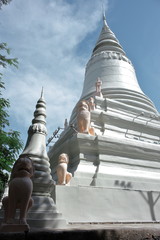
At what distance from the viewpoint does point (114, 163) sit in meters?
7.86

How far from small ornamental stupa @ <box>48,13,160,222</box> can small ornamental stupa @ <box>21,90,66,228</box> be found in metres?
0.98

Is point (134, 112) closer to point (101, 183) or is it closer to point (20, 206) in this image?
point (101, 183)

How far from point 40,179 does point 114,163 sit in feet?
13.3

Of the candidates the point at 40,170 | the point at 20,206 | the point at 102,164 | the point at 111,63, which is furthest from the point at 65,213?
the point at 111,63

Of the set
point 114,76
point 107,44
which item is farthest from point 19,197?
point 107,44

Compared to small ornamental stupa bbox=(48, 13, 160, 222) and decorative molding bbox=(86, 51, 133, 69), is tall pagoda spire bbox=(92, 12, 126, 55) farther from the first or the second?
small ornamental stupa bbox=(48, 13, 160, 222)

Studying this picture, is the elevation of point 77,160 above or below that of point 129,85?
below

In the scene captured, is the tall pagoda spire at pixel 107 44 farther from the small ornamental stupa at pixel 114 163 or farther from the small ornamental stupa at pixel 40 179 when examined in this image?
the small ornamental stupa at pixel 40 179

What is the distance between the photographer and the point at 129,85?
571 inches

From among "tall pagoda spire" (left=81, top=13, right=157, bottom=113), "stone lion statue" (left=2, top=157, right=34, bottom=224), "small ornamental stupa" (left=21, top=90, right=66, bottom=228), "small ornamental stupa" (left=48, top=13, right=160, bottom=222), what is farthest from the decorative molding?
"stone lion statue" (left=2, top=157, right=34, bottom=224)

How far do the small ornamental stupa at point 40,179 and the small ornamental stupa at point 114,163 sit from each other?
3.21 ft

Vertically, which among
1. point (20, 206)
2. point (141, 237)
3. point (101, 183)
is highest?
point (101, 183)

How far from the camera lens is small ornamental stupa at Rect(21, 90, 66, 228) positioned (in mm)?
3797

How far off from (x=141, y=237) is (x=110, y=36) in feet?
64.4
